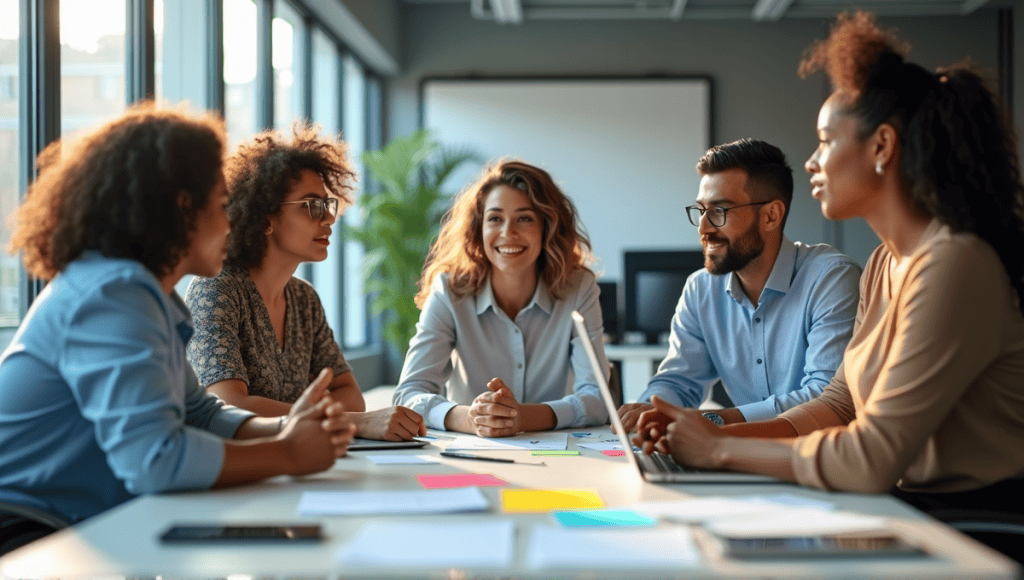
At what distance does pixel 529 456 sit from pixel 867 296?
0.76 meters

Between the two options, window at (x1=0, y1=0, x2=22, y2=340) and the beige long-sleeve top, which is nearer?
the beige long-sleeve top

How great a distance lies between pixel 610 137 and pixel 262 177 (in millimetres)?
5350

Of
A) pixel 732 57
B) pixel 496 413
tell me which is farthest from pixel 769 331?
Answer: pixel 732 57

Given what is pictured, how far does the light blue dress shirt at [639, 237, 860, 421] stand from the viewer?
2.34 metres

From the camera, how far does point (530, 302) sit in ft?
8.87

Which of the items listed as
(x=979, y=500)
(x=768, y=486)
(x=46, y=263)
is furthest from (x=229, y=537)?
(x=979, y=500)

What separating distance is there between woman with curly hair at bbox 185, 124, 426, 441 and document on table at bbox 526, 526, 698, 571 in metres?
1.28

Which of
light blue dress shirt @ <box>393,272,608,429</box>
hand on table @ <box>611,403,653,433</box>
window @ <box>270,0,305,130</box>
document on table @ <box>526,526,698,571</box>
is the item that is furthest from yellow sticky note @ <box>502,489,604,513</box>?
window @ <box>270,0,305,130</box>

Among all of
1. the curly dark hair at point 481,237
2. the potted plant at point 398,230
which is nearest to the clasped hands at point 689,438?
the curly dark hair at point 481,237

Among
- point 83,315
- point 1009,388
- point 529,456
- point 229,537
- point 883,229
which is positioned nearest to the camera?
point 229,537

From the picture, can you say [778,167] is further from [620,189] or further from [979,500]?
[620,189]

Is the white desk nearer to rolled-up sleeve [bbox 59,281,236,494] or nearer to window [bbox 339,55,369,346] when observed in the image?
window [bbox 339,55,369,346]

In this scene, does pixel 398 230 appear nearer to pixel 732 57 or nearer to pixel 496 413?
pixel 732 57

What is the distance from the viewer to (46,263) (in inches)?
57.7
